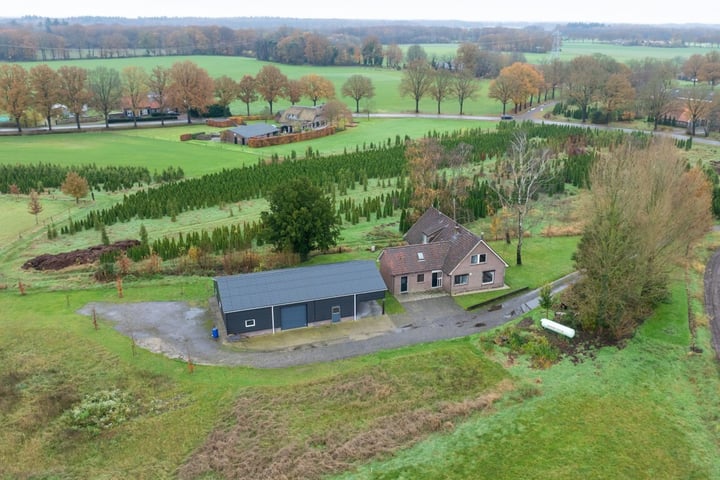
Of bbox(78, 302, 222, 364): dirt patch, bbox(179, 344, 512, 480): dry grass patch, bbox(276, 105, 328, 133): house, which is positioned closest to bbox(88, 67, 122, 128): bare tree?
bbox(276, 105, 328, 133): house

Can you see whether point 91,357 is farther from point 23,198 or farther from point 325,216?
point 23,198

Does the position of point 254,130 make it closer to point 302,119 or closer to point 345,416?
point 302,119

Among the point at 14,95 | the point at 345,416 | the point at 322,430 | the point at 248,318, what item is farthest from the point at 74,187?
the point at 14,95

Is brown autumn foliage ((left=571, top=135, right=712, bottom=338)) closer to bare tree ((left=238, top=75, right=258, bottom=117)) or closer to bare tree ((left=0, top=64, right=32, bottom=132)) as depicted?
bare tree ((left=238, top=75, right=258, bottom=117))

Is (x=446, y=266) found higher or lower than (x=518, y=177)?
lower

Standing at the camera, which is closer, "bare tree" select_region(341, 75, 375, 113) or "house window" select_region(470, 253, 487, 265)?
"house window" select_region(470, 253, 487, 265)

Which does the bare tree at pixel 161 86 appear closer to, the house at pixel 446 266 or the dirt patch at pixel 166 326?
the dirt patch at pixel 166 326
